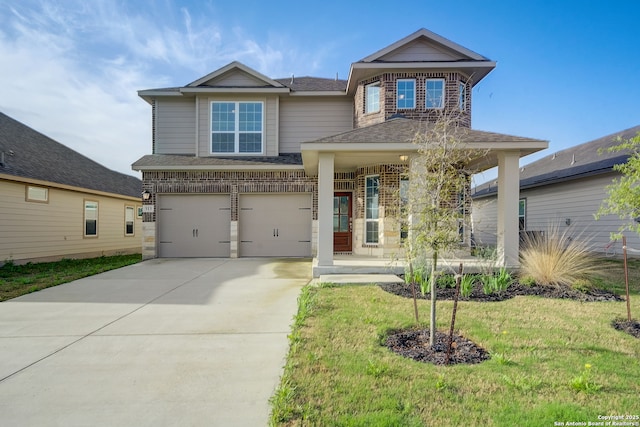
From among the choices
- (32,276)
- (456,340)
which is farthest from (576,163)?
(32,276)

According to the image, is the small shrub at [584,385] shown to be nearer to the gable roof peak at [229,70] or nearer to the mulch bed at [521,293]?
the mulch bed at [521,293]

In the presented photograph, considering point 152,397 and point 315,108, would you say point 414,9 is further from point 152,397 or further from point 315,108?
point 152,397

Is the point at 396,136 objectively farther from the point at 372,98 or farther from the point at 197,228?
the point at 197,228

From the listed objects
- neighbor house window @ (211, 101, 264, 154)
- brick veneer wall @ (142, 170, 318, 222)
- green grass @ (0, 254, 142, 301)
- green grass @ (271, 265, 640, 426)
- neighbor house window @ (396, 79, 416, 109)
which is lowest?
green grass @ (0, 254, 142, 301)

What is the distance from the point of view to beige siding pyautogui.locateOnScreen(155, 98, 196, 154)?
39.5 feet

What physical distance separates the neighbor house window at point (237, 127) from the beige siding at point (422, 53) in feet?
17.1

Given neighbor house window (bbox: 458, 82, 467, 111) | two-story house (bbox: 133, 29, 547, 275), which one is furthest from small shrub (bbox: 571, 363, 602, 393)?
neighbor house window (bbox: 458, 82, 467, 111)

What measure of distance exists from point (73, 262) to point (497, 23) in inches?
658

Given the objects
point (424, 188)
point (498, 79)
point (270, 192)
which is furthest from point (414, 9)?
point (424, 188)

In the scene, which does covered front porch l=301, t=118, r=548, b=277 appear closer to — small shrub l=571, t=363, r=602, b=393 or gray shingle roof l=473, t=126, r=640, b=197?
gray shingle roof l=473, t=126, r=640, b=197

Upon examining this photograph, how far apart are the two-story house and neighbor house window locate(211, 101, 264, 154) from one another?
0.12 feet

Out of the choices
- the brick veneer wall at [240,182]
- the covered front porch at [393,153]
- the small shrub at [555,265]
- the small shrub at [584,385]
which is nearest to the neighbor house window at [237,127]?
the brick veneer wall at [240,182]

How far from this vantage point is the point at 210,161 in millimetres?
11188

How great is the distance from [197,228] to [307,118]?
5764 millimetres
